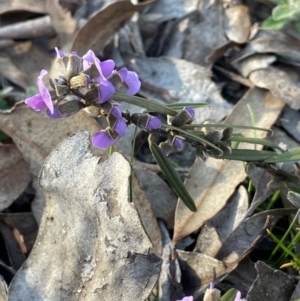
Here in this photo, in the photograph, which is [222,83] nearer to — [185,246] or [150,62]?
[150,62]

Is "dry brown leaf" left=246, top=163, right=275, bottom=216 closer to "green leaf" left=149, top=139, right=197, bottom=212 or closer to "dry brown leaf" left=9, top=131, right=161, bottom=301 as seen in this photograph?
"green leaf" left=149, top=139, right=197, bottom=212

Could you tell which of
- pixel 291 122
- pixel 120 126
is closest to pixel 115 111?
pixel 120 126

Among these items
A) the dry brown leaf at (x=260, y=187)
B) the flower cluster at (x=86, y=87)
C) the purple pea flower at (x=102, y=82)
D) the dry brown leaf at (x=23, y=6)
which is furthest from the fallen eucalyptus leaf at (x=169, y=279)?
the dry brown leaf at (x=23, y=6)

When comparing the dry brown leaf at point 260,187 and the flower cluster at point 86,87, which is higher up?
the flower cluster at point 86,87

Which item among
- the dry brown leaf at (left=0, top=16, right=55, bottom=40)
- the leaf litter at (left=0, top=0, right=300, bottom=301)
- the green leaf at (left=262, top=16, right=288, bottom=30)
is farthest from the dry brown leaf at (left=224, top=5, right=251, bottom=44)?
the dry brown leaf at (left=0, top=16, right=55, bottom=40)

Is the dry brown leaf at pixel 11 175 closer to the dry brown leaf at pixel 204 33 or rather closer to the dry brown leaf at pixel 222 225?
the dry brown leaf at pixel 222 225

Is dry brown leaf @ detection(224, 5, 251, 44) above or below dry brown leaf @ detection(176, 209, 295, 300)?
above
